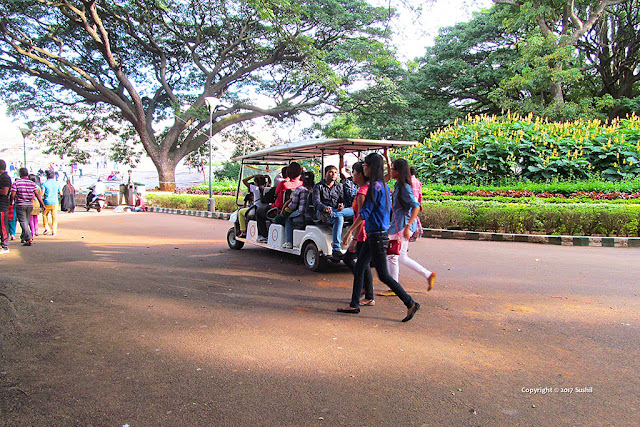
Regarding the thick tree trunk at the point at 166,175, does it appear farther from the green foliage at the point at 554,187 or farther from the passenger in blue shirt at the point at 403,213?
the passenger in blue shirt at the point at 403,213

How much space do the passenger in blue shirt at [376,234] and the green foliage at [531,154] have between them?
12.2m

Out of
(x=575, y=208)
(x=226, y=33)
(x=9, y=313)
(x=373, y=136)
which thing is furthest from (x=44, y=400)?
(x=226, y=33)

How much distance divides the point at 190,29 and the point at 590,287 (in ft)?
92.6

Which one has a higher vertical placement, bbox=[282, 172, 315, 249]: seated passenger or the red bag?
bbox=[282, 172, 315, 249]: seated passenger

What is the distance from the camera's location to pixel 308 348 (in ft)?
12.9

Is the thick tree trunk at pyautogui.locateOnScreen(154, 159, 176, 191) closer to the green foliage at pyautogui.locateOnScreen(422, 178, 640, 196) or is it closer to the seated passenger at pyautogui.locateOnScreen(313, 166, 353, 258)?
the green foliage at pyautogui.locateOnScreen(422, 178, 640, 196)

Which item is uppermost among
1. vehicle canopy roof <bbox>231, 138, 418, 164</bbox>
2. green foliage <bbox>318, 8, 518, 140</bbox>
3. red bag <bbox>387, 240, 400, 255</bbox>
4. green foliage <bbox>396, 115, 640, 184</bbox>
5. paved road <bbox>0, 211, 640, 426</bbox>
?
green foliage <bbox>318, 8, 518, 140</bbox>

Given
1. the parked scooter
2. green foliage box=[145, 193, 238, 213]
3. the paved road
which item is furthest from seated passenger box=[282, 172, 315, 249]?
the parked scooter

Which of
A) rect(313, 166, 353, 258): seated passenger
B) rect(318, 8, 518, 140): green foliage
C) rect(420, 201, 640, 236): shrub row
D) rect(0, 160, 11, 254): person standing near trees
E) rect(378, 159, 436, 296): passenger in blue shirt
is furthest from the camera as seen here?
rect(318, 8, 518, 140): green foliage

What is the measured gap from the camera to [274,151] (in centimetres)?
838

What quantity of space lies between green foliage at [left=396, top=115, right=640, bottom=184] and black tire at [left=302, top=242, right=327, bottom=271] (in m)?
10.2

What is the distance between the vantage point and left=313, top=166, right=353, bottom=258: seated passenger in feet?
23.1

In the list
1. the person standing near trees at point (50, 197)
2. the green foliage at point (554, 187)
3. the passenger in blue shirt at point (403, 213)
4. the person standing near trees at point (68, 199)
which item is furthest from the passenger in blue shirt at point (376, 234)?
the person standing near trees at point (68, 199)

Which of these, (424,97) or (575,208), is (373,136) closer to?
(424,97)
